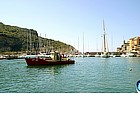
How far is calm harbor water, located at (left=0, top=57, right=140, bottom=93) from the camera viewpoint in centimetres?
315

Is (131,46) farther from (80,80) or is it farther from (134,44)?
(80,80)

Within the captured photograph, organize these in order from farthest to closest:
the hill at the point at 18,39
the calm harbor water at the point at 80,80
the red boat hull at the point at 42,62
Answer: the red boat hull at the point at 42,62 < the hill at the point at 18,39 < the calm harbor water at the point at 80,80

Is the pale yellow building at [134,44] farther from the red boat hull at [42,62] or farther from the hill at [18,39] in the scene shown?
the red boat hull at [42,62]

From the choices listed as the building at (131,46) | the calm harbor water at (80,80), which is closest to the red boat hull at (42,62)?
the calm harbor water at (80,80)

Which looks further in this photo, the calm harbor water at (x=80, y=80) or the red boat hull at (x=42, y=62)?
the red boat hull at (x=42, y=62)

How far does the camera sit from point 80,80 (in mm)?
3406

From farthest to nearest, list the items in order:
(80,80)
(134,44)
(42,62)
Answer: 1. (42,62)
2. (80,80)
3. (134,44)

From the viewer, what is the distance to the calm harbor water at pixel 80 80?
315 centimetres

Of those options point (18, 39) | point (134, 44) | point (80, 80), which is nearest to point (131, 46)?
point (134, 44)
